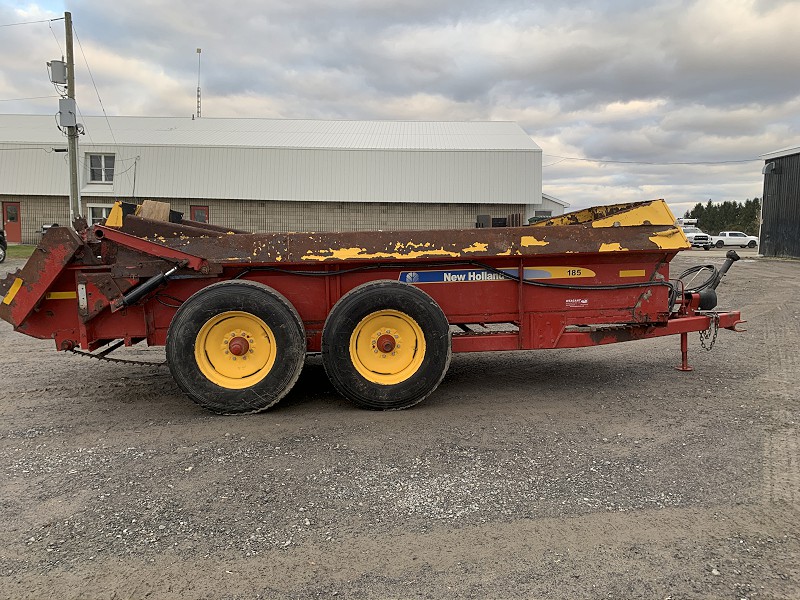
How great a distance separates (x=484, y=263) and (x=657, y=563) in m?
3.04

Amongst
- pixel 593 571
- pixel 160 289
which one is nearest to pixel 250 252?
pixel 160 289

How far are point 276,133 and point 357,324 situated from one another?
27.5 meters

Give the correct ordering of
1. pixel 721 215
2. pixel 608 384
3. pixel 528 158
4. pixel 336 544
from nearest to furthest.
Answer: pixel 336 544
pixel 608 384
pixel 528 158
pixel 721 215

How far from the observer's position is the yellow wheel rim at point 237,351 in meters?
4.98

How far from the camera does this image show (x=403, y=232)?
5141 mm

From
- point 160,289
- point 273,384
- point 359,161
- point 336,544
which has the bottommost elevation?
point 336,544

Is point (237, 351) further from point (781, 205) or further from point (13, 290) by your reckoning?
point (781, 205)

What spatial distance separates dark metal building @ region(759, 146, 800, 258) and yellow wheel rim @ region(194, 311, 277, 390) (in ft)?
81.5

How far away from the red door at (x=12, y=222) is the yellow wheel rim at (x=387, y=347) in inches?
1153

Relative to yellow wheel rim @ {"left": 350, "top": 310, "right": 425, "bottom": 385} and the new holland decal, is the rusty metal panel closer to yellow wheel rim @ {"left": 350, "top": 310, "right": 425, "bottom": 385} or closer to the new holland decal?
yellow wheel rim @ {"left": 350, "top": 310, "right": 425, "bottom": 385}

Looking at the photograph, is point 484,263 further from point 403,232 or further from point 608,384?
point 608,384

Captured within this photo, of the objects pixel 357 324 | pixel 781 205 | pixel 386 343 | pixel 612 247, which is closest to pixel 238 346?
pixel 357 324

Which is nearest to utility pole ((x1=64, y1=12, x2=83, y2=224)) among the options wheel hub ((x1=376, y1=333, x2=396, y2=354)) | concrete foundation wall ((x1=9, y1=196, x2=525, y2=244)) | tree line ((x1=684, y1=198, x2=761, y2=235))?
concrete foundation wall ((x1=9, y1=196, x2=525, y2=244))

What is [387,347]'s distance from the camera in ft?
16.7
